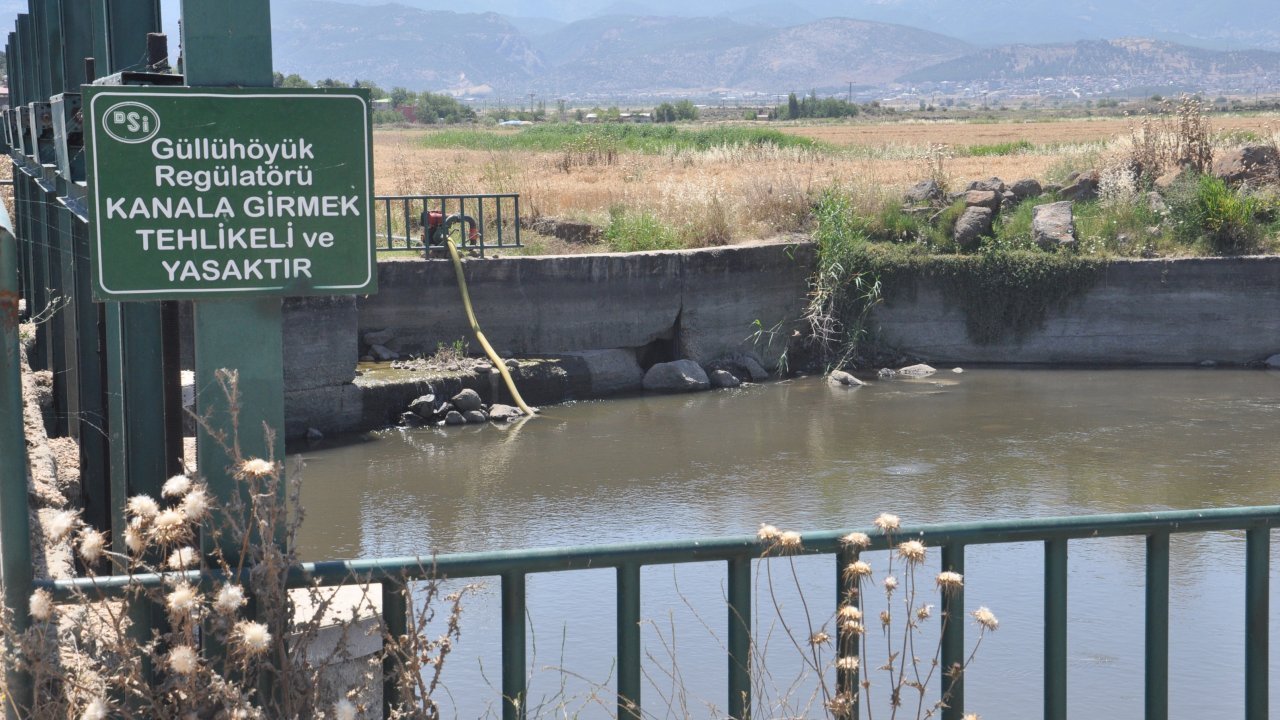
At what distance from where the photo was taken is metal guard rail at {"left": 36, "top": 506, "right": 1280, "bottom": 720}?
2902 millimetres

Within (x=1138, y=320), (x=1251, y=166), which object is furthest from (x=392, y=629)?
(x=1251, y=166)

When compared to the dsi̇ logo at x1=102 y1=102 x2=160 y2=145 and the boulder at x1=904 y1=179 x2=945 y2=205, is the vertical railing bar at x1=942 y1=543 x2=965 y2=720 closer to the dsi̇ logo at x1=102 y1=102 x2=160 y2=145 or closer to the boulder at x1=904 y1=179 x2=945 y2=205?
the dsi̇ logo at x1=102 y1=102 x2=160 y2=145

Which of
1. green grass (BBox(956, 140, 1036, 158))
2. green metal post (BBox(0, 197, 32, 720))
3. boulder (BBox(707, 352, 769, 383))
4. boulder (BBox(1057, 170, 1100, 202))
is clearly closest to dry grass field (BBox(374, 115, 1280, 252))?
boulder (BBox(1057, 170, 1100, 202))

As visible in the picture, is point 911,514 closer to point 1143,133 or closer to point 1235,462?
point 1235,462

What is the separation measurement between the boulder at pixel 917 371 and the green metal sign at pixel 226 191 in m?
14.9

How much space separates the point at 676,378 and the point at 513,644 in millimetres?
13542

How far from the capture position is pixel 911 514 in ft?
36.2

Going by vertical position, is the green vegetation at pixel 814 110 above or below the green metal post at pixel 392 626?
above

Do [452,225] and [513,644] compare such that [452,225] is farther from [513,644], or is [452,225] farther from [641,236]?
[513,644]

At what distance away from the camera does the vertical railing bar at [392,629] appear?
2.94 metres

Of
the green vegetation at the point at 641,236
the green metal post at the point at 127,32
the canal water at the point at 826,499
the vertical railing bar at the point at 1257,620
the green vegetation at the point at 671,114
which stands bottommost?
the canal water at the point at 826,499

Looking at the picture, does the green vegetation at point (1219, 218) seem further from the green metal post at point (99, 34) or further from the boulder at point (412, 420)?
the green metal post at point (99, 34)

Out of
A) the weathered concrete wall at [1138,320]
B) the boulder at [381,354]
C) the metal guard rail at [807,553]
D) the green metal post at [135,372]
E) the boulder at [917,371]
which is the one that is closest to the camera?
the metal guard rail at [807,553]

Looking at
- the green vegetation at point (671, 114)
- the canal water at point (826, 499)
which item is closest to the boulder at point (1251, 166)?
the canal water at point (826, 499)
